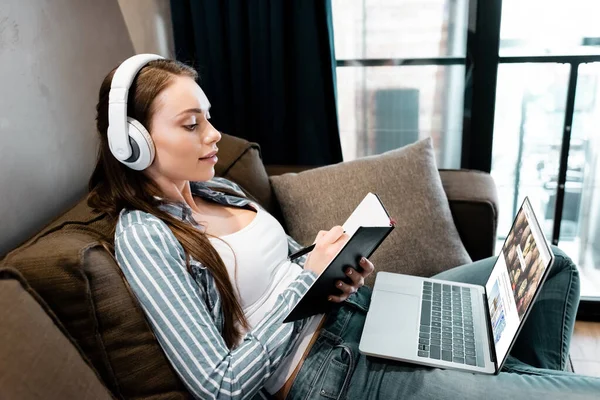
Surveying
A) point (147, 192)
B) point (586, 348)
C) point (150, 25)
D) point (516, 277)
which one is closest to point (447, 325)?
point (516, 277)

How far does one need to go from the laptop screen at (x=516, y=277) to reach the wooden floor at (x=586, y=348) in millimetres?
823

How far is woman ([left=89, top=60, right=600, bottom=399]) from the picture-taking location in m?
1.02

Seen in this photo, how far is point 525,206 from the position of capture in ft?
4.30

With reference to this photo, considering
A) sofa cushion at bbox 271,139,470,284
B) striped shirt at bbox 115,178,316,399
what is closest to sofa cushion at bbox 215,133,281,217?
sofa cushion at bbox 271,139,470,284

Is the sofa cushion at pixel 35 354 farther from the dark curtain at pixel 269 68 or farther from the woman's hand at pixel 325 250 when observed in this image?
the dark curtain at pixel 269 68

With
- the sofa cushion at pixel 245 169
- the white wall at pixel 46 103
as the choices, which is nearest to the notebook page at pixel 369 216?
the sofa cushion at pixel 245 169

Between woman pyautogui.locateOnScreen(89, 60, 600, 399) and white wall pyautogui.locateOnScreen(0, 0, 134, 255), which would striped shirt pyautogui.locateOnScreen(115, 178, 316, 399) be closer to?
woman pyautogui.locateOnScreen(89, 60, 600, 399)

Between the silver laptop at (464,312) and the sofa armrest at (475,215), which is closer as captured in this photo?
the silver laptop at (464,312)

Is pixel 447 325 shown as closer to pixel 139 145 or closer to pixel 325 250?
pixel 325 250

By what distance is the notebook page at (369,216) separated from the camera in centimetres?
117

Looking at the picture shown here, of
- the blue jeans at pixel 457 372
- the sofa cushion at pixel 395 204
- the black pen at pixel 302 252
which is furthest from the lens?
the sofa cushion at pixel 395 204

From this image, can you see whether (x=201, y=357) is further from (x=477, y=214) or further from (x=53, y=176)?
(x=477, y=214)

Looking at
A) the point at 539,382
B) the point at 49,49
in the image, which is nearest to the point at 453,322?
the point at 539,382

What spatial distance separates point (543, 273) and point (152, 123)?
82 centimetres
